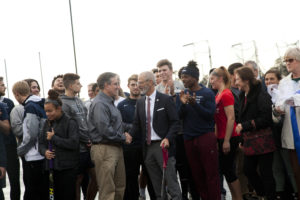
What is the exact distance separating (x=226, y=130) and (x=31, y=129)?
3.09 meters

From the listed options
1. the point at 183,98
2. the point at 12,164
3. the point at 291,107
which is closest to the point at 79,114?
the point at 12,164

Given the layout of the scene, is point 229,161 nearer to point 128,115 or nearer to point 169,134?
point 169,134

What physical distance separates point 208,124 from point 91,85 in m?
4.28

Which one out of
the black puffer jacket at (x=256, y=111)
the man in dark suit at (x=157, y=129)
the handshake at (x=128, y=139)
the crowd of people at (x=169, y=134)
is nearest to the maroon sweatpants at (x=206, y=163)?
the crowd of people at (x=169, y=134)

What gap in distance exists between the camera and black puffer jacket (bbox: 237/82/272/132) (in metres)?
6.92

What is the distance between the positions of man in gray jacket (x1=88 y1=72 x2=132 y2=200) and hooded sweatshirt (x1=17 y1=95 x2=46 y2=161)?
805 mm

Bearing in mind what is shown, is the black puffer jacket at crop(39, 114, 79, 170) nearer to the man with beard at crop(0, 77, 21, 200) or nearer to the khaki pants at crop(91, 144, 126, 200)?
the khaki pants at crop(91, 144, 126, 200)

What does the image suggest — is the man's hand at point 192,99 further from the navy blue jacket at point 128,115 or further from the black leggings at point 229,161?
the navy blue jacket at point 128,115

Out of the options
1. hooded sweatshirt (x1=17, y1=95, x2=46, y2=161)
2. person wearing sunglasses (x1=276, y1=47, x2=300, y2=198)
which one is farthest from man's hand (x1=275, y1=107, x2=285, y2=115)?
hooded sweatshirt (x1=17, y1=95, x2=46, y2=161)

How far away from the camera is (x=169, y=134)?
7062 mm

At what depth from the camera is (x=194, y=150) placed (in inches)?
286

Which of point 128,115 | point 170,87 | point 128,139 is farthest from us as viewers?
point 128,115

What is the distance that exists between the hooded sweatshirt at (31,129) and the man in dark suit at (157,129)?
161 cm

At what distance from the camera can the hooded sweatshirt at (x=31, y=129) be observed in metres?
7.12
